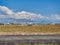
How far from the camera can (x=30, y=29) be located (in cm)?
309

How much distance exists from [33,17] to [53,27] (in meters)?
0.49

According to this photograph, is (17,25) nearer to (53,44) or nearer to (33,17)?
(33,17)

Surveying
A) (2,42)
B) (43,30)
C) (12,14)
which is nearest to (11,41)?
(2,42)

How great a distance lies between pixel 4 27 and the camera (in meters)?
3.12

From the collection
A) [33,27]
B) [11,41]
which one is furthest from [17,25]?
[11,41]

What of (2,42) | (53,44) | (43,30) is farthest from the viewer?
(43,30)

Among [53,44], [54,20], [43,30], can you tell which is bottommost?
[53,44]

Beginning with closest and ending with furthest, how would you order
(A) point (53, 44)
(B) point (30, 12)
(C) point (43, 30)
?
(A) point (53, 44) → (C) point (43, 30) → (B) point (30, 12)

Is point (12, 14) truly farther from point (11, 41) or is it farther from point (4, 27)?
point (11, 41)

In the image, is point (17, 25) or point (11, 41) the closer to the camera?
point (11, 41)

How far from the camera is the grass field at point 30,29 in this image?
300 cm

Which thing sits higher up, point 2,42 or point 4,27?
point 4,27

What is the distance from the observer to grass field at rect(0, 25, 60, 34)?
9.86 ft

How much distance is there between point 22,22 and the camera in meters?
3.28
